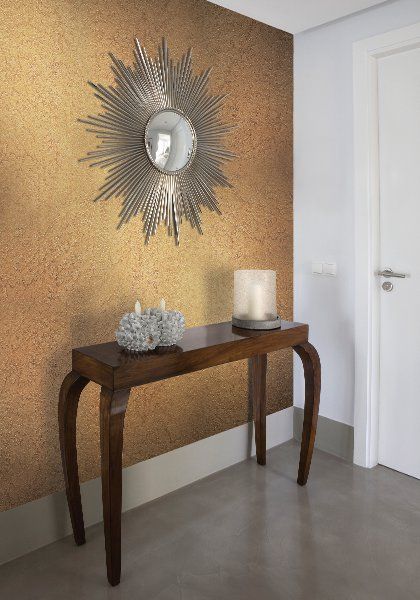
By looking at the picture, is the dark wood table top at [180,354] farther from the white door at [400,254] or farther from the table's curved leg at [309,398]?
the white door at [400,254]

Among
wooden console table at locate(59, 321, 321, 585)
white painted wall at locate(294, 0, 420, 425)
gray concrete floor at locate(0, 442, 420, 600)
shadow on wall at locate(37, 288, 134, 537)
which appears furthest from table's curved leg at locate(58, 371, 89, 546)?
white painted wall at locate(294, 0, 420, 425)

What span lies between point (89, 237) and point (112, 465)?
0.87m

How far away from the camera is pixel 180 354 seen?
5.71 ft

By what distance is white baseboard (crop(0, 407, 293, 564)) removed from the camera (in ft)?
6.03

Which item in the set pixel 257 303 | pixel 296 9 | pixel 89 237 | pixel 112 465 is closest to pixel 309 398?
pixel 257 303

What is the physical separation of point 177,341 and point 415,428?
1.30m

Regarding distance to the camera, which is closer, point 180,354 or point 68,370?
point 180,354

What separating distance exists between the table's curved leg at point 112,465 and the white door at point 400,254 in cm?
143

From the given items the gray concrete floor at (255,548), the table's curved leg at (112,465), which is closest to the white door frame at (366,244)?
the gray concrete floor at (255,548)

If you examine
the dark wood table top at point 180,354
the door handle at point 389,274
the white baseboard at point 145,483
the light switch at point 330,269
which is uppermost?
the light switch at point 330,269

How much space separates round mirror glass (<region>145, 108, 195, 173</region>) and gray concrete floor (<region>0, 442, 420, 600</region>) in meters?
1.48

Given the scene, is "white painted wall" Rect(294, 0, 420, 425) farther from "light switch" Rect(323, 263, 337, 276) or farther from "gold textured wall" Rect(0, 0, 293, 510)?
"gold textured wall" Rect(0, 0, 293, 510)

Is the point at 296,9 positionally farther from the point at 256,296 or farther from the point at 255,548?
the point at 255,548

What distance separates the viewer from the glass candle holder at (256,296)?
2.11 meters
